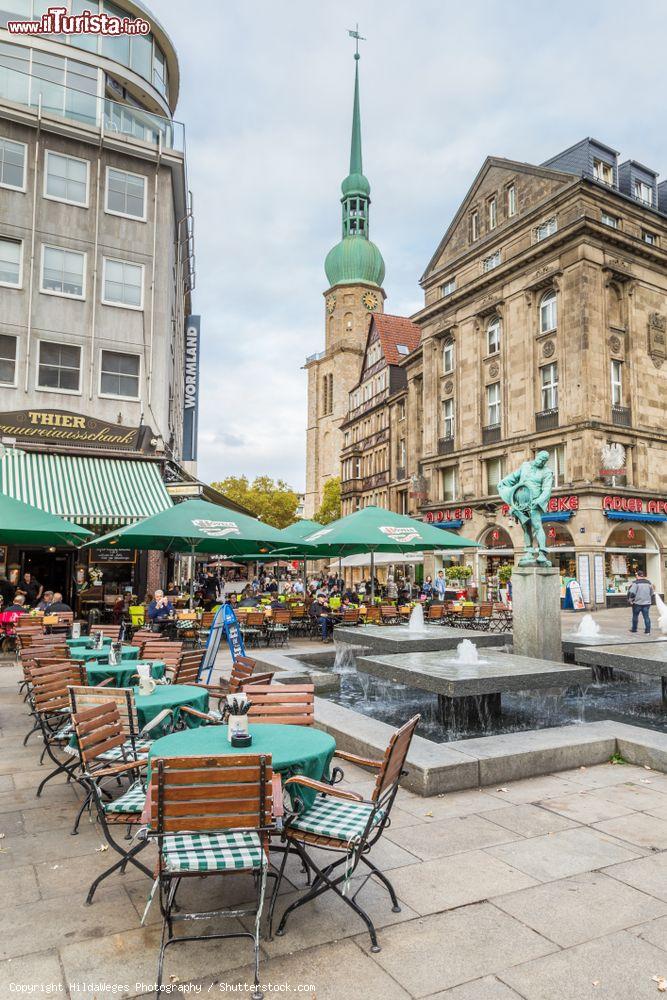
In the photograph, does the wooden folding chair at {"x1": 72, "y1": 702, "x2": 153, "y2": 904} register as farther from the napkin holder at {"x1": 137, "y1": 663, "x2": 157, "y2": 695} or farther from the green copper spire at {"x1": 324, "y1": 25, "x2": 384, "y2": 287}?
the green copper spire at {"x1": 324, "y1": 25, "x2": 384, "y2": 287}

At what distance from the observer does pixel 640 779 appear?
6.36 meters

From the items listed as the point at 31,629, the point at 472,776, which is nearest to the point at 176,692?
the point at 472,776

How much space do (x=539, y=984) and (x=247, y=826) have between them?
5.09 ft

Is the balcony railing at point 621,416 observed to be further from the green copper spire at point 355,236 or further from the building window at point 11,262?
the green copper spire at point 355,236

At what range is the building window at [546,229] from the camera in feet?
110

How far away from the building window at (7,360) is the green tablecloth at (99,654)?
13686mm

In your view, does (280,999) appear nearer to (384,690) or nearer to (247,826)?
(247,826)

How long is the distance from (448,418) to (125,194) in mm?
24019

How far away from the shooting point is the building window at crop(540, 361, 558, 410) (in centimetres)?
3325

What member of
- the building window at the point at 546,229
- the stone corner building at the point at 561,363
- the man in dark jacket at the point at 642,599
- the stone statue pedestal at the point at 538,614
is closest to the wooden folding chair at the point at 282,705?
the stone statue pedestal at the point at 538,614

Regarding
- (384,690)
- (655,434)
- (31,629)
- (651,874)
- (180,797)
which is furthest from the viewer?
(655,434)

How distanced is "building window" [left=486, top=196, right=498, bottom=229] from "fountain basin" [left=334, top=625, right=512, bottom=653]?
3101 centimetres

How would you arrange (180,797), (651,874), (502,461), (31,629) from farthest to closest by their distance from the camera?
(502,461) < (31,629) < (651,874) < (180,797)

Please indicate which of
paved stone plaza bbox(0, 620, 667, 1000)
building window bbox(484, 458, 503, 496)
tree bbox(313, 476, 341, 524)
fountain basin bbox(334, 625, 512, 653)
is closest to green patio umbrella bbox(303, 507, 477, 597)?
fountain basin bbox(334, 625, 512, 653)
